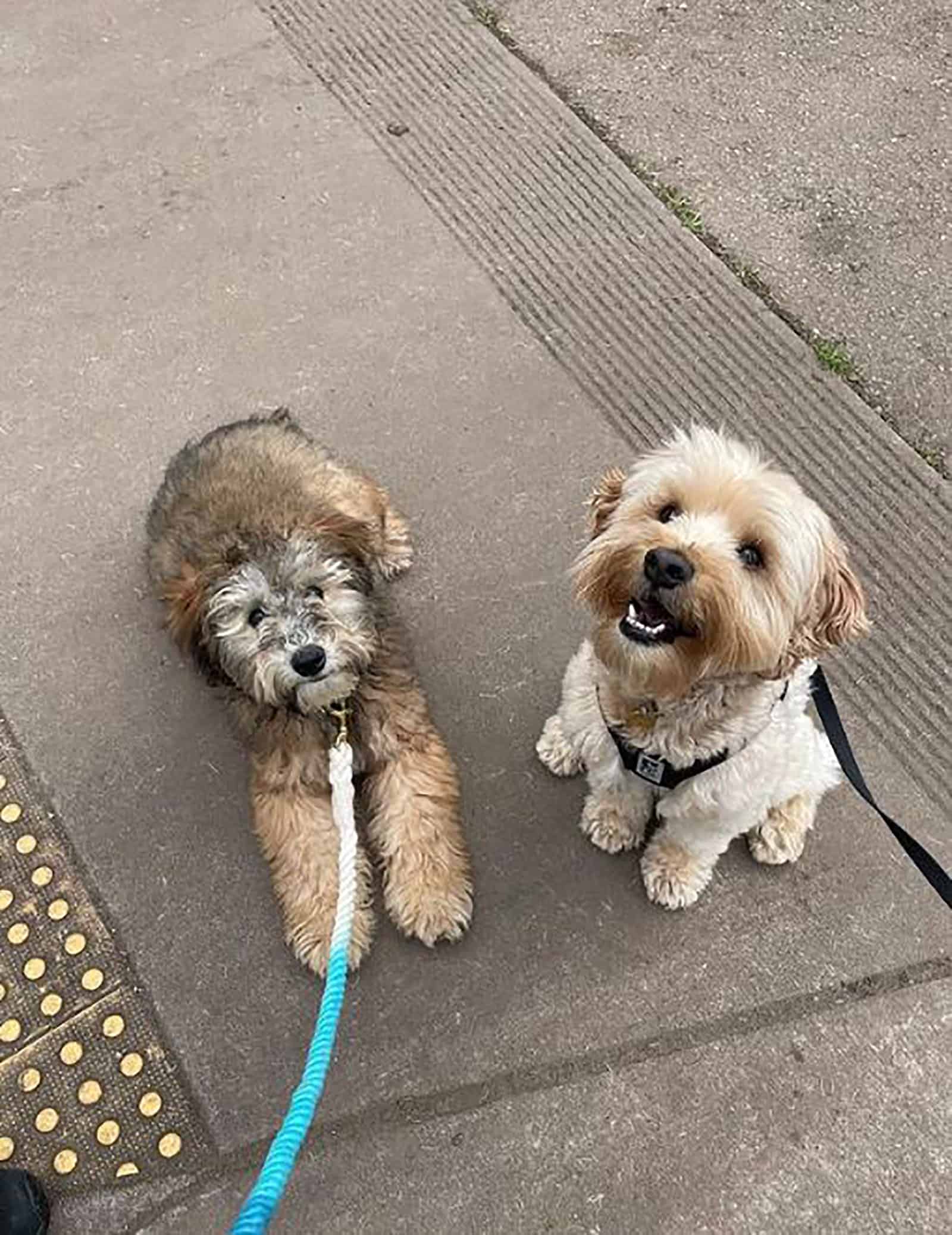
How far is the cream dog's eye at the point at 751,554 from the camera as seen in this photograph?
2270 mm

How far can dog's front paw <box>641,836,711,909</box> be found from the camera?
308 centimetres

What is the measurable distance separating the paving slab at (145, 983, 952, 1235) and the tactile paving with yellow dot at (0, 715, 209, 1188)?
0.22m

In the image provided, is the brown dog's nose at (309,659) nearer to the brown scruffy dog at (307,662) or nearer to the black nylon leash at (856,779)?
the brown scruffy dog at (307,662)

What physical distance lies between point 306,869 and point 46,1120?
3.11ft

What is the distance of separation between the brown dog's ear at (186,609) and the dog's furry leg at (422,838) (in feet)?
2.44

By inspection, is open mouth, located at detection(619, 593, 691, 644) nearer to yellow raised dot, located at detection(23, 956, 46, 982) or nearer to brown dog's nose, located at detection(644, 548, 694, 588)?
brown dog's nose, located at detection(644, 548, 694, 588)

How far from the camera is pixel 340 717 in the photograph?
307 centimetres

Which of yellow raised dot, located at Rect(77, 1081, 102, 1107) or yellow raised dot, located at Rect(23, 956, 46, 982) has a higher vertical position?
yellow raised dot, located at Rect(23, 956, 46, 982)

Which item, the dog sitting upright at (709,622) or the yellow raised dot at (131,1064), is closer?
the dog sitting upright at (709,622)

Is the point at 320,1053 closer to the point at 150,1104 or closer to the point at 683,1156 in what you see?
the point at 150,1104

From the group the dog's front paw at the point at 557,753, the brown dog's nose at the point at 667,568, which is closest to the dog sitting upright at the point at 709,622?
the brown dog's nose at the point at 667,568

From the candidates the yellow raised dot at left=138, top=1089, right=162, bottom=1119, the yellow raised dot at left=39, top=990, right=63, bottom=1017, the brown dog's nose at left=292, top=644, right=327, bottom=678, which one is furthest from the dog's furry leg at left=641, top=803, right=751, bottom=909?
the yellow raised dot at left=39, top=990, right=63, bottom=1017

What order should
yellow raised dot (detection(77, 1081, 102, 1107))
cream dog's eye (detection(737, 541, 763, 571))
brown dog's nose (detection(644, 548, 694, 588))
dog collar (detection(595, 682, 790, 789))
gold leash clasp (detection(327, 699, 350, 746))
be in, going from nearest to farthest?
brown dog's nose (detection(644, 548, 694, 588)) < cream dog's eye (detection(737, 541, 763, 571)) < dog collar (detection(595, 682, 790, 789)) < yellow raised dot (detection(77, 1081, 102, 1107)) < gold leash clasp (detection(327, 699, 350, 746))

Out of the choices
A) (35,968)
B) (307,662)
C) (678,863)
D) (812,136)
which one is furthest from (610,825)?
(812,136)
